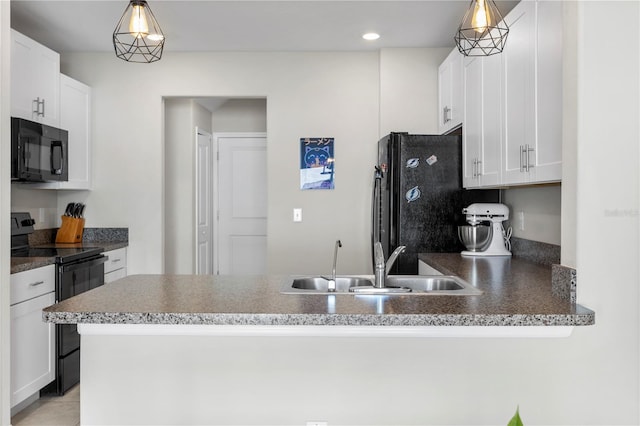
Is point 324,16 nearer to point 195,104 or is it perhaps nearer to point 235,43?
point 235,43

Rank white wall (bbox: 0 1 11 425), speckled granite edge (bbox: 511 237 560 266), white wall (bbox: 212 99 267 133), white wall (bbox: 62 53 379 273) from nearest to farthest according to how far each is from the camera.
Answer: white wall (bbox: 0 1 11 425), speckled granite edge (bbox: 511 237 560 266), white wall (bbox: 62 53 379 273), white wall (bbox: 212 99 267 133)

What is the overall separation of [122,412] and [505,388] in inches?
53.1

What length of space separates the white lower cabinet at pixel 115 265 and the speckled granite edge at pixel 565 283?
3.26 metres

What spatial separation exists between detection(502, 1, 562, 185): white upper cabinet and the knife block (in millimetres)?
3318

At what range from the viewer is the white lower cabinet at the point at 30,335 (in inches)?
114

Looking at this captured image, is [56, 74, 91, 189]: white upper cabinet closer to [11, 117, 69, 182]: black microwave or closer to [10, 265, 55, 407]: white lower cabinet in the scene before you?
[11, 117, 69, 182]: black microwave

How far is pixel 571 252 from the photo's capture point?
1739 millimetres

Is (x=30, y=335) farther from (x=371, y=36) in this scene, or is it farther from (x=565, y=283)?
(x=371, y=36)

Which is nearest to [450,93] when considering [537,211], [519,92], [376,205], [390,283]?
[376,205]

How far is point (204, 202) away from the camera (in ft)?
18.5

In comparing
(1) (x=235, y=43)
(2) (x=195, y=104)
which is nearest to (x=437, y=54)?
(1) (x=235, y=43)

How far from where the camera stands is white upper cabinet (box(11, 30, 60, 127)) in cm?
331

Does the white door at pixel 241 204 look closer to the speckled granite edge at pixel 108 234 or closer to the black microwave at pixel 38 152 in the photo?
the speckled granite edge at pixel 108 234

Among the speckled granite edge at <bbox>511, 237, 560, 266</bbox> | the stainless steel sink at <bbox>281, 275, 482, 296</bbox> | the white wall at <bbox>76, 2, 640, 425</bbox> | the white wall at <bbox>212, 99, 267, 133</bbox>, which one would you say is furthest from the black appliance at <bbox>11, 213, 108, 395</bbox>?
the speckled granite edge at <bbox>511, 237, 560, 266</bbox>
